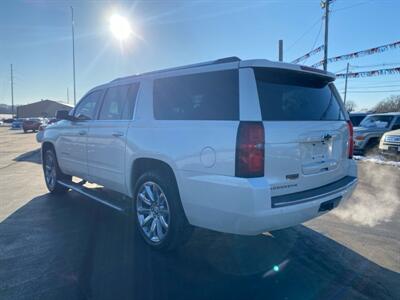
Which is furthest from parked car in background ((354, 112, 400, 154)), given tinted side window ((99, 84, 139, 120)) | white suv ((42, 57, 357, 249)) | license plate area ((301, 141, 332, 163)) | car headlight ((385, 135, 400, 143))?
tinted side window ((99, 84, 139, 120))

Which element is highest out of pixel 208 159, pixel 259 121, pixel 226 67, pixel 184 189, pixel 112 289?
pixel 226 67

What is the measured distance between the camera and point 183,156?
10.6 ft

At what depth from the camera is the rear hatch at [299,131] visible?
291cm

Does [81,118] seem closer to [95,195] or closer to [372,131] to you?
[95,195]

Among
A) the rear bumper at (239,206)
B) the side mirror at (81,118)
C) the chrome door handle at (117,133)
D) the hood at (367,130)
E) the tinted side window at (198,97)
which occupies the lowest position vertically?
the rear bumper at (239,206)

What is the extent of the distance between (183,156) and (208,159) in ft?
1.14

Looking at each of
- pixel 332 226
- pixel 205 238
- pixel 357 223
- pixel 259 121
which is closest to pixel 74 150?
pixel 205 238

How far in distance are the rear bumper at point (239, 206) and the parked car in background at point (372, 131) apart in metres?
10.5

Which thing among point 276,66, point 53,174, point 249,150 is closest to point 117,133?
point 249,150

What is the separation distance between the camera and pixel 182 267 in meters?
3.40

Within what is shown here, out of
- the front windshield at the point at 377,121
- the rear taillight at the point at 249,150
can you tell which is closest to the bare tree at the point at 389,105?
the front windshield at the point at 377,121

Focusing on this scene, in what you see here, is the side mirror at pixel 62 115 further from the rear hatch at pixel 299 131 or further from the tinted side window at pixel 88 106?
the rear hatch at pixel 299 131

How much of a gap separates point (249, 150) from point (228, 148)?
0.63ft

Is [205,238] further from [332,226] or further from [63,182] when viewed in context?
[63,182]
